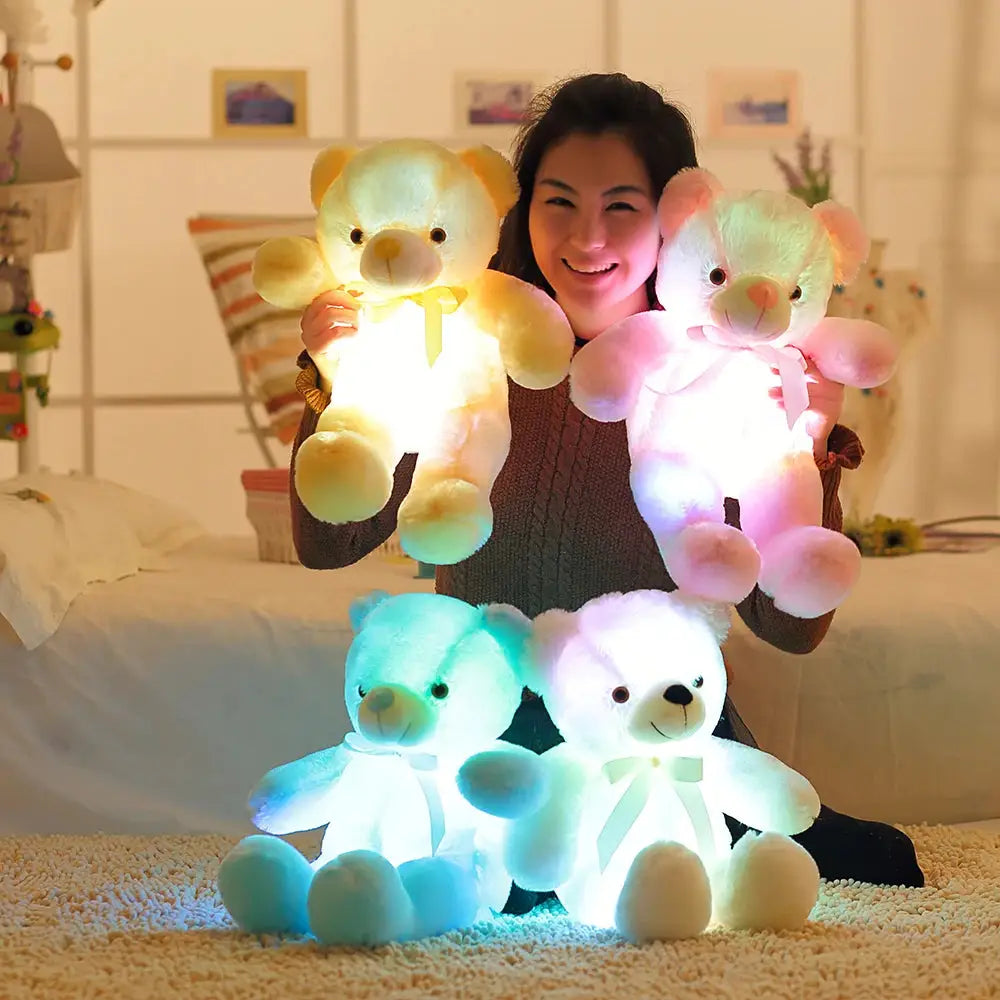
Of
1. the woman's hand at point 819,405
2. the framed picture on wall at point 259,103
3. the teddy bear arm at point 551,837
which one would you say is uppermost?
the framed picture on wall at point 259,103

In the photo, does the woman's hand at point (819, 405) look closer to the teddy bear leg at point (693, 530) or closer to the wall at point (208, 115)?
the teddy bear leg at point (693, 530)

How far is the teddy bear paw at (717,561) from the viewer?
982mm

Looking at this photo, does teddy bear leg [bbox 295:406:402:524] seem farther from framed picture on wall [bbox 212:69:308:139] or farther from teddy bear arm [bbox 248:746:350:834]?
framed picture on wall [bbox 212:69:308:139]

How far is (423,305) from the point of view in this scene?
111 cm

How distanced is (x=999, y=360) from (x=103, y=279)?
2.26 m

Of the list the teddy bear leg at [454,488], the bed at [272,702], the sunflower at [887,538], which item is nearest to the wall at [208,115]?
the sunflower at [887,538]

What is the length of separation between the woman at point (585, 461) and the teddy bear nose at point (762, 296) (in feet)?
0.57

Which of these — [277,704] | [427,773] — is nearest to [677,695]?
[427,773]

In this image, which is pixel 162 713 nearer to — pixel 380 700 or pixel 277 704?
pixel 277 704

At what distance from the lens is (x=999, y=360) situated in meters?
3.50

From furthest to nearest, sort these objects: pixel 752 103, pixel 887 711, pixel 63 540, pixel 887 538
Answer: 1. pixel 752 103
2. pixel 887 538
3. pixel 63 540
4. pixel 887 711

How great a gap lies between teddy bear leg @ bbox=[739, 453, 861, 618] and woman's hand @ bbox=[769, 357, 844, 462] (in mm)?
48

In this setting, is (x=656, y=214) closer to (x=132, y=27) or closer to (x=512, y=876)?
(x=512, y=876)

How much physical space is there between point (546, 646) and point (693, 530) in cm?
16
